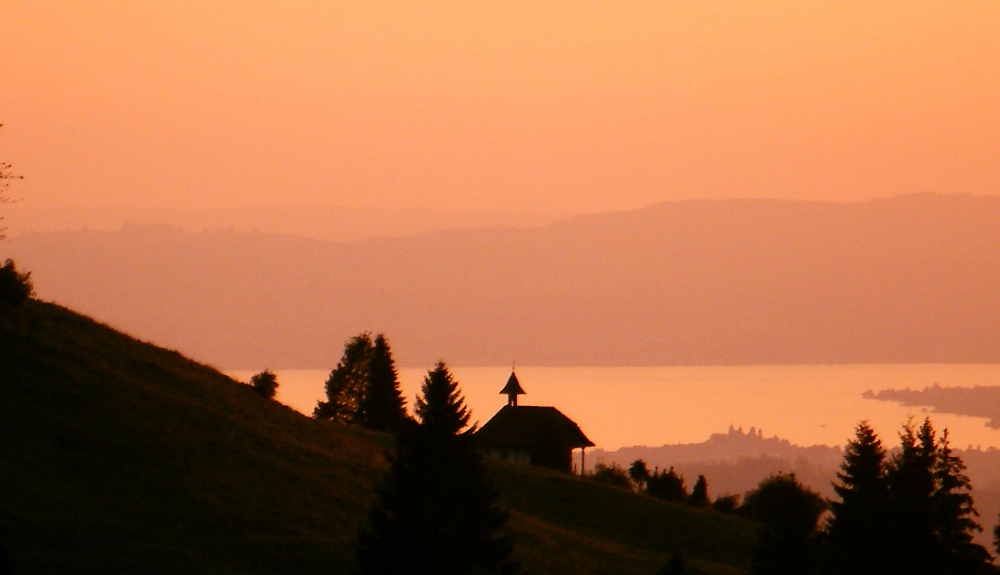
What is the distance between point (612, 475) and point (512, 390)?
42.3 ft

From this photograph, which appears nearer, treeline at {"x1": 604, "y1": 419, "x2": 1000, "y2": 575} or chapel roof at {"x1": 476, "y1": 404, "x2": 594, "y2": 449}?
treeline at {"x1": 604, "y1": 419, "x2": 1000, "y2": 575}

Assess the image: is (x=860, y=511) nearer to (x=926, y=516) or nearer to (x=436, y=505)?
(x=926, y=516)

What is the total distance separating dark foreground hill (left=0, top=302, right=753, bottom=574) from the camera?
143ft

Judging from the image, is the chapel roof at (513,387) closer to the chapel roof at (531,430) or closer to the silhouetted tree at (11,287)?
the chapel roof at (531,430)

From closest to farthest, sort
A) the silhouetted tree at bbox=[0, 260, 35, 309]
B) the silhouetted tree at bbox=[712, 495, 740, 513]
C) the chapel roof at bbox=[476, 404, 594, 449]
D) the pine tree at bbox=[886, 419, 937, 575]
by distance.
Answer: the pine tree at bbox=[886, 419, 937, 575], the silhouetted tree at bbox=[0, 260, 35, 309], the silhouetted tree at bbox=[712, 495, 740, 513], the chapel roof at bbox=[476, 404, 594, 449]

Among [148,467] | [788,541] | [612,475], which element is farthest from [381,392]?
[788,541]

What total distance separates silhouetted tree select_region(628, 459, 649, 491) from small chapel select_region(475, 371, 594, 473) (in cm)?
541

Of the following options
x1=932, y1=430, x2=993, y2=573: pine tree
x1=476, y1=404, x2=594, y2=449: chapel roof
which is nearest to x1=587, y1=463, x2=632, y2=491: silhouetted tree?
x1=476, y1=404, x2=594, y2=449: chapel roof

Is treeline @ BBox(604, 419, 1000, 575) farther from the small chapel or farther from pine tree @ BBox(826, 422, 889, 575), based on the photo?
the small chapel

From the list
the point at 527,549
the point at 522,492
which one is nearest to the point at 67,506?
the point at 527,549

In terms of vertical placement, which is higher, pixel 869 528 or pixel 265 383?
pixel 265 383

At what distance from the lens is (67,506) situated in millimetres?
45094

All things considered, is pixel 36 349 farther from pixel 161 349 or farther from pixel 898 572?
pixel 898 572

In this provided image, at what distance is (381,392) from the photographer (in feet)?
410
